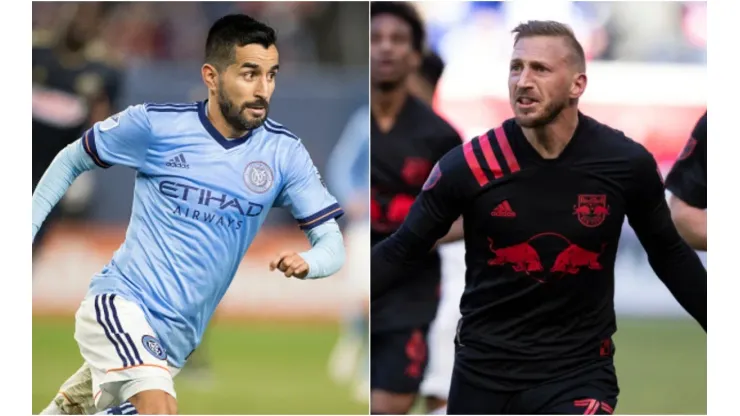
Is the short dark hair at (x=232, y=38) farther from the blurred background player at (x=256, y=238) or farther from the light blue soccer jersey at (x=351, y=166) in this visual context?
the light blue soccer jersey at (x=351, y=166)

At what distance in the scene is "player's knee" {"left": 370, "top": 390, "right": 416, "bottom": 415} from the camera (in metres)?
5.61

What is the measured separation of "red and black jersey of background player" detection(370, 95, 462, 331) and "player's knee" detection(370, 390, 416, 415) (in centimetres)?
31

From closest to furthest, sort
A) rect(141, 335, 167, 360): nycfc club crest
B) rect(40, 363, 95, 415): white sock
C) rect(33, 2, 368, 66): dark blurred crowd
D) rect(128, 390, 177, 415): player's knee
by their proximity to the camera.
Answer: rect(128, 390, 177, 415): player's knee < rect(141, 335, 167, 360): nycfc club crest < rect(40, 363, 95, 415): white sock < rect(33, 2, 368, 66): dark blurred crowd

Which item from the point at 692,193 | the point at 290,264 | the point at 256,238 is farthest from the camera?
the point at 256,238

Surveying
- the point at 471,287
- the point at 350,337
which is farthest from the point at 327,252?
the point at 350,337

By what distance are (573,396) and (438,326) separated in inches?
47.2

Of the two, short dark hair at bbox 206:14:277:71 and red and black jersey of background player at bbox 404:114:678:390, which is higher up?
short dark hair at bbox 206:14:277:71

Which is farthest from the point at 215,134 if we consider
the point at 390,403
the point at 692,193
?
the point at 692,193

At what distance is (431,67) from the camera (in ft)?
18.6

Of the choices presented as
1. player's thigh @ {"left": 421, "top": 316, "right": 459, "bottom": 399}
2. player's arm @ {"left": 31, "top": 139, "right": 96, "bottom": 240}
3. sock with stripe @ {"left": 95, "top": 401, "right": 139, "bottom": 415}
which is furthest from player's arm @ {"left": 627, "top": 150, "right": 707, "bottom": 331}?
player's arm @ {"left": 31, "top": 139, "right": 96, "bottom": 240}

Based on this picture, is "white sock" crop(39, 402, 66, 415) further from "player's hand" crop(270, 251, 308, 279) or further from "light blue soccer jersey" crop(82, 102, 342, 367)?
"player's hand" crop(270, 251, 308, 279)

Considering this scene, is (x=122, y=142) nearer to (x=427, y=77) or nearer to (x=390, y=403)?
(x=427, y=77)

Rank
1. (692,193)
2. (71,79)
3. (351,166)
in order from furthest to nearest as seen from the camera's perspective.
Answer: (71,79)
(351,166)
(692,193)
